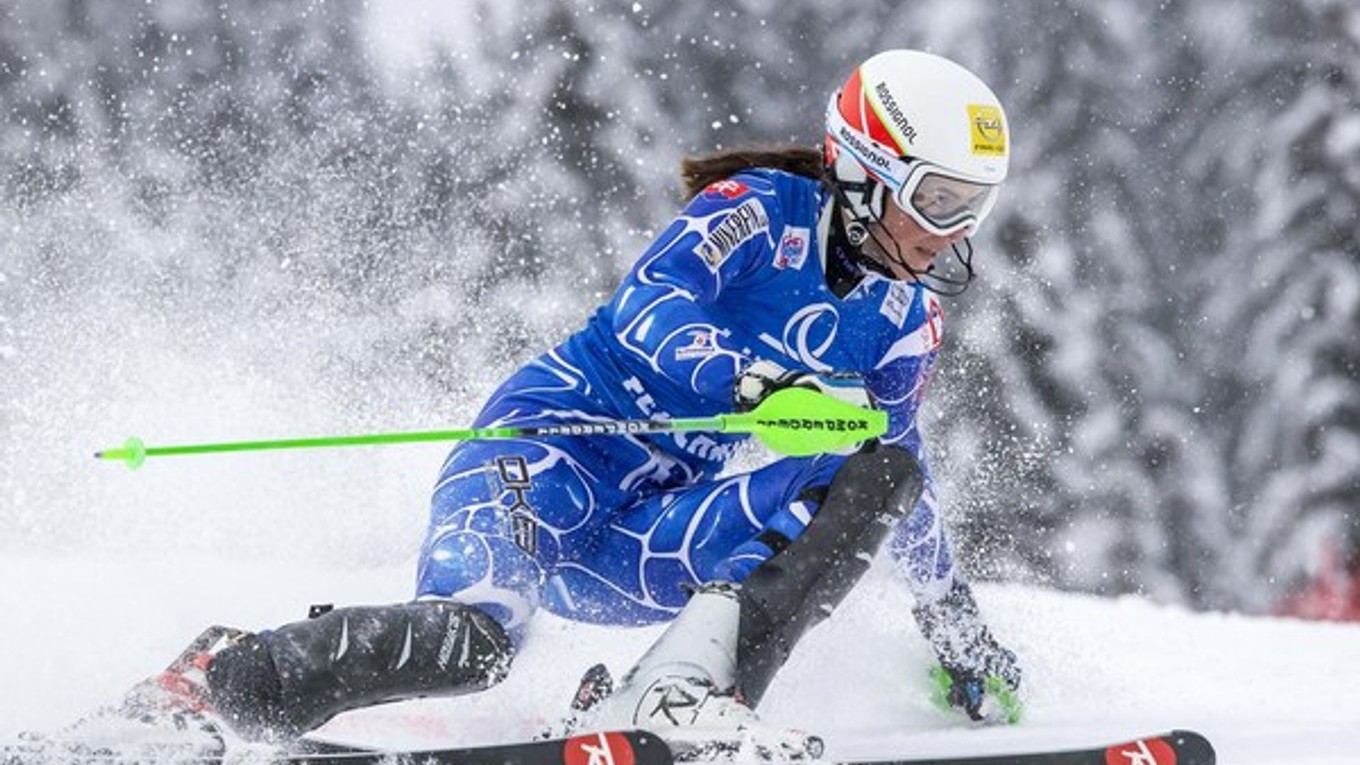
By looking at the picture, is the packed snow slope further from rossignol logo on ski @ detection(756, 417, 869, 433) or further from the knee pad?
rossignol logo on ski @ detection(756, 417, 869, 433)

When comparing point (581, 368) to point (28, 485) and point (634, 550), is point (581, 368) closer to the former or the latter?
point (634, 550)

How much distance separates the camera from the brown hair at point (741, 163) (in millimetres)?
4562

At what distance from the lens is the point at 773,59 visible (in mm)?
16203

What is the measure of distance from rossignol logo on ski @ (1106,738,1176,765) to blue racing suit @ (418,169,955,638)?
82 cm

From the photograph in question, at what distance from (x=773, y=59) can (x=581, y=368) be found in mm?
11949

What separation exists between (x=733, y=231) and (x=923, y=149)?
0.39 metres

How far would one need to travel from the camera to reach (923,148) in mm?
4328

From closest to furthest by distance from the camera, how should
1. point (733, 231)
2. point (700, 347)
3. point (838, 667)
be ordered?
point (700, 347) < point (733, 231) < point (838, 667)

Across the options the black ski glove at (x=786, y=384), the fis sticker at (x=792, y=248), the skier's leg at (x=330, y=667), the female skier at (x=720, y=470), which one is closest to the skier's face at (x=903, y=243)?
the female skier at (x=720, y=470)

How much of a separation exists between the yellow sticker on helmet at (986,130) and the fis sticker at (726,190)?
0.43m

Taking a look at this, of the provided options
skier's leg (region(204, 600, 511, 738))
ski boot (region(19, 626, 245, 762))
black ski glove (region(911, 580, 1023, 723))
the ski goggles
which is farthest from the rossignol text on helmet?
ski boot (region(19, 626, 245, 762))

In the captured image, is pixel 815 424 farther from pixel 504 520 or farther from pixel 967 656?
pixel 967 656

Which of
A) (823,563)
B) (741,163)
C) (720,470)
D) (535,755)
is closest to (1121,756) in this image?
(823,563)

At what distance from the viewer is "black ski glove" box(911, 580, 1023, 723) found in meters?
4.80
